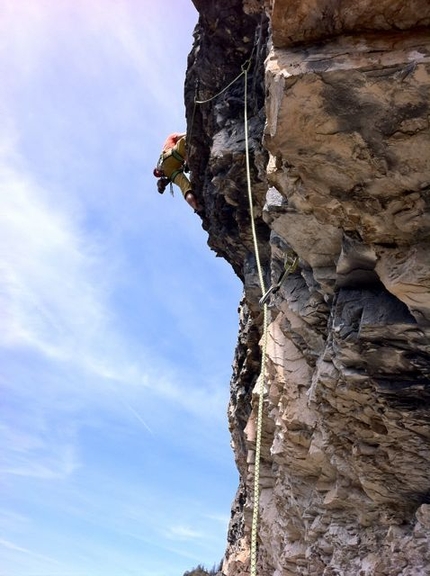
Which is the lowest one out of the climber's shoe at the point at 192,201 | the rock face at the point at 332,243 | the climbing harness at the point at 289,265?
the rock face at the point at 332,243

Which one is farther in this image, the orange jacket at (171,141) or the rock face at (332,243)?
the orange jacket at (171,141)

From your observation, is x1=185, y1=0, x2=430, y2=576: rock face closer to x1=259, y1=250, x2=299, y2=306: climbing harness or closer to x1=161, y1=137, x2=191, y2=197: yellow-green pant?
x1=259, y1=250, x2=299, y2=306: climbing harness

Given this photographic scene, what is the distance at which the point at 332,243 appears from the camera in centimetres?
591

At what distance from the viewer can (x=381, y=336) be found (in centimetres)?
533

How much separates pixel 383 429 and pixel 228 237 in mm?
5788

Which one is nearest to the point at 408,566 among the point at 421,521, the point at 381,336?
the point at 421,521

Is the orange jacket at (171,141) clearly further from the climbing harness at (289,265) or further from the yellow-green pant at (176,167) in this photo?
the climbing harness at (289,265)

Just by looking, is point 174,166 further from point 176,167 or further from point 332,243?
point 332,243

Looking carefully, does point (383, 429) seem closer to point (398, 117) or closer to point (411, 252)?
point (411, 252)

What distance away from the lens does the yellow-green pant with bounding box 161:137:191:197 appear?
11648mm

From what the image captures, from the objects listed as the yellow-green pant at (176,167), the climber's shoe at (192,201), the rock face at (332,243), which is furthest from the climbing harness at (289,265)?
the yellow-green pant at (176,167)

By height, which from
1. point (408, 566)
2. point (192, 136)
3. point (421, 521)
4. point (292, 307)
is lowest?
point (408, 566)

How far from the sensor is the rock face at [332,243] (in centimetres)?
385

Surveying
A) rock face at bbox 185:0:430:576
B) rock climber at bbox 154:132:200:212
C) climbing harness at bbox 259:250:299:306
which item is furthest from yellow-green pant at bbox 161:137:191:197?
climbing harness at bbox 259:250:299:306
